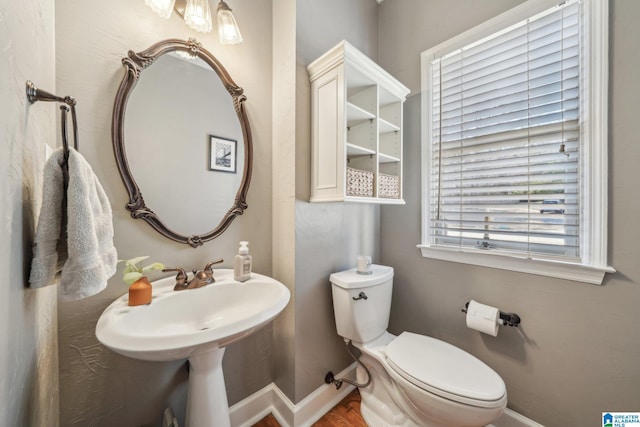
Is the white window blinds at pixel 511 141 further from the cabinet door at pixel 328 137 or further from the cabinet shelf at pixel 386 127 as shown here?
the cabinet door at pixel 328 137

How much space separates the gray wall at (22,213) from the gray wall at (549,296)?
1.63 m

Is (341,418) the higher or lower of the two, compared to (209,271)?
lower

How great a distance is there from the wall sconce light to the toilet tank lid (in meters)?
1.29

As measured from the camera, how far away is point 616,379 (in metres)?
0.94

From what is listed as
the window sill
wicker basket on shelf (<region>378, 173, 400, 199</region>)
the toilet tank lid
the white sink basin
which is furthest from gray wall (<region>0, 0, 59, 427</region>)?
the window sill

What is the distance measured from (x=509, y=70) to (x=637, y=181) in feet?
2.39

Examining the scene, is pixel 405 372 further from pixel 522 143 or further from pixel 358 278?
pixel 522 143

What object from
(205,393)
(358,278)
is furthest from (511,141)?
(205,393)

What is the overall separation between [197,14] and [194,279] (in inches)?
44.0

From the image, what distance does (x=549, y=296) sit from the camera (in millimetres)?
1076

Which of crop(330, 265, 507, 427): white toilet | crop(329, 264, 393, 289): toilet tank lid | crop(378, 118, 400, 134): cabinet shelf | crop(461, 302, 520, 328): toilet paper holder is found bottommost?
crop(330, 265, 507, 427): white toilet

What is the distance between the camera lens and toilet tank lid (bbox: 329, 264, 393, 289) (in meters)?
1.22

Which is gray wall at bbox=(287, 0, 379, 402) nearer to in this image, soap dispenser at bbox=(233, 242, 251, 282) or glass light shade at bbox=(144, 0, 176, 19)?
soap dispenser at bbox=(233, 242, 251, 282)

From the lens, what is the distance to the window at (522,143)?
3.20 ft
